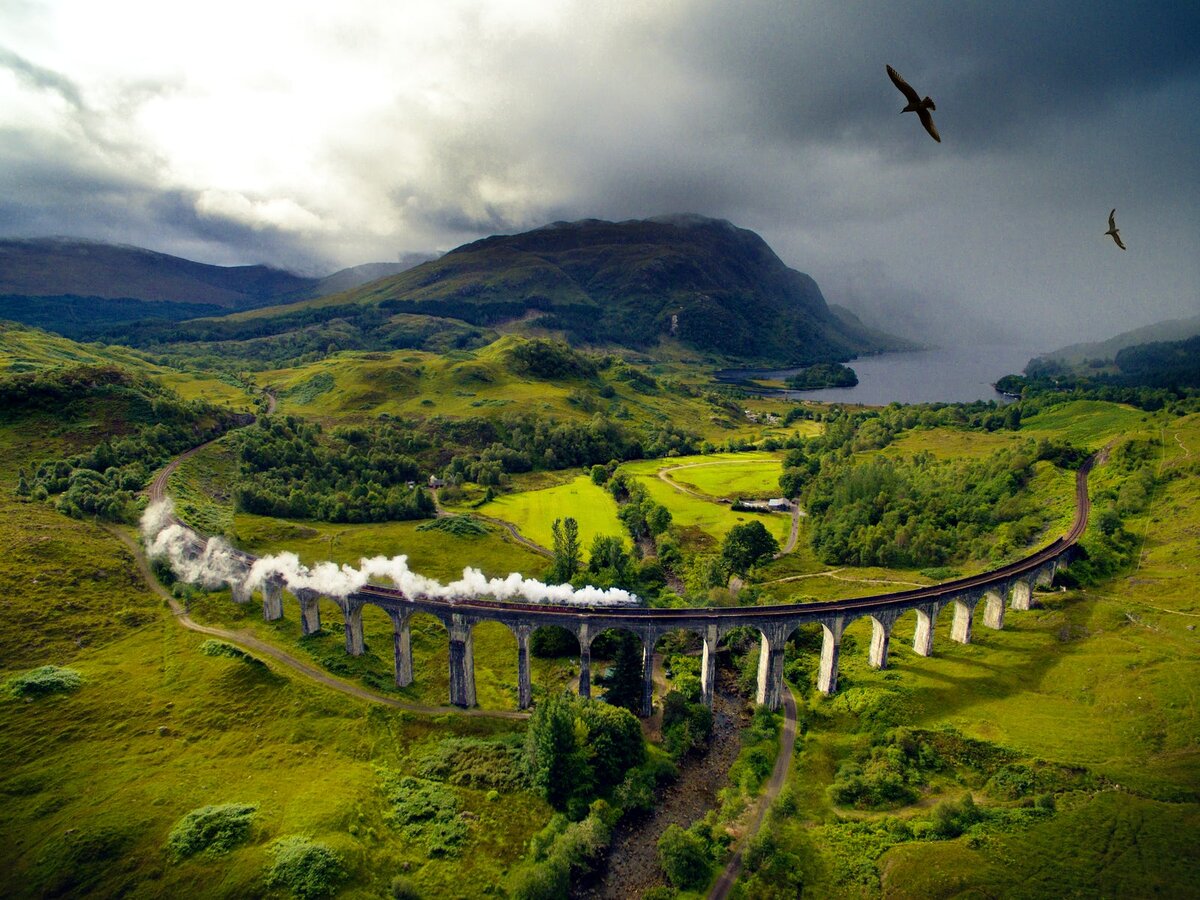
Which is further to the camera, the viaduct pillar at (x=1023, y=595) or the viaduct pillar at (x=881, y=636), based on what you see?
the viaduct pillar at (x=1023, y=595)

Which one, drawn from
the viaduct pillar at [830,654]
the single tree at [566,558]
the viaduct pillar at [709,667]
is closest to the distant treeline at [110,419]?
the single tree at [566,558]

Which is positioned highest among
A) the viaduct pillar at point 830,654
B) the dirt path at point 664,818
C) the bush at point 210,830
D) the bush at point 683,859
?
the viaduct pillar at point 830,654

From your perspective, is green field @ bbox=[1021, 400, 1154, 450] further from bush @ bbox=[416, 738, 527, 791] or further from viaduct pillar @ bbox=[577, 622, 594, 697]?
bush @ bbox=[416, 738, 527, 791]

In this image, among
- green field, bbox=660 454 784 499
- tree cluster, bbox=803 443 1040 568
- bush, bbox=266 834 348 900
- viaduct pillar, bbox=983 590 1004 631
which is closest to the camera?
bush, bbox=266 834 348 900

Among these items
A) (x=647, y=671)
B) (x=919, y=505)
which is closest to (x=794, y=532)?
(x=919, y=505)

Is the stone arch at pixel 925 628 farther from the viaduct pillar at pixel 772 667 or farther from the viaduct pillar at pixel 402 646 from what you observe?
the viaduct pillar at pixel 402 646

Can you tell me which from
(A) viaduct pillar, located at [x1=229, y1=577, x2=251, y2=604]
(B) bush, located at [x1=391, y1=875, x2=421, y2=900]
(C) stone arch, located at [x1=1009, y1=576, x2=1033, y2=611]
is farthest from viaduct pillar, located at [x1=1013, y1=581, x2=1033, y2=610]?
(A) viaduct pillar, located at [x1=229, y1=577, x2=251, y2=604]

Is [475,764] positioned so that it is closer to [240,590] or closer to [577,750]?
[577,750]
